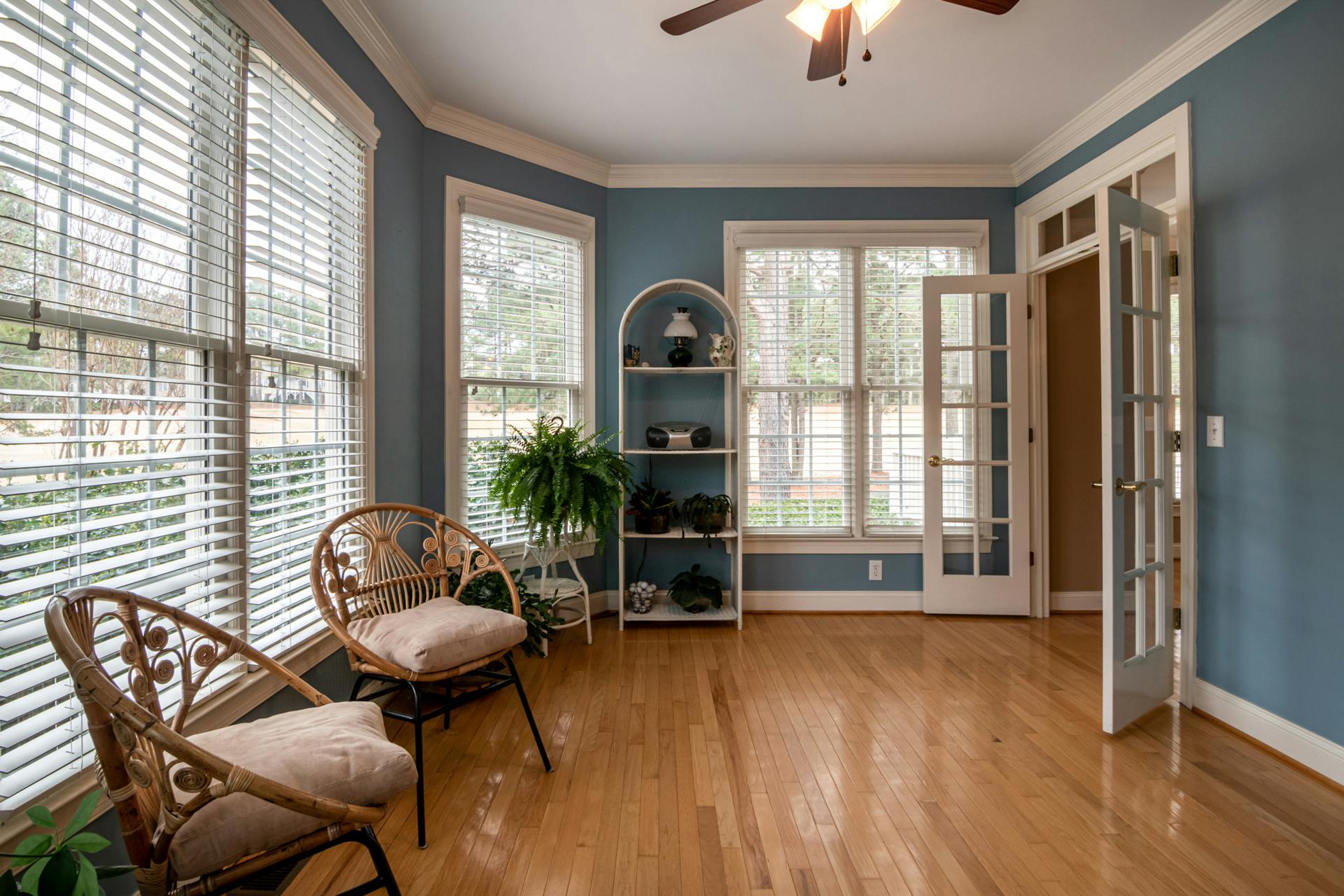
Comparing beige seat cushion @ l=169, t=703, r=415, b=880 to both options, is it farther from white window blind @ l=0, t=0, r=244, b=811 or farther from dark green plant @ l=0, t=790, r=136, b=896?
white window blind @ l=0, t=0, r=244, b=811

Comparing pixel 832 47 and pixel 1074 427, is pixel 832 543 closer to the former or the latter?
pixel 1074 427

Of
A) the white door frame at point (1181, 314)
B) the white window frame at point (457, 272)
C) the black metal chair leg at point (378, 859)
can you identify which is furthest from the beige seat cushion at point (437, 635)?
the white door frame at point (1181, 314)

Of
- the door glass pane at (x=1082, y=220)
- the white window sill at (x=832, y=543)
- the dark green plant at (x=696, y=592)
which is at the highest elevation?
the door glass pane at (x=1082, y=220)

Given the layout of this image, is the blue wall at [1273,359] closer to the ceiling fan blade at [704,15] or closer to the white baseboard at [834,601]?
the white baseboard at [834,601]

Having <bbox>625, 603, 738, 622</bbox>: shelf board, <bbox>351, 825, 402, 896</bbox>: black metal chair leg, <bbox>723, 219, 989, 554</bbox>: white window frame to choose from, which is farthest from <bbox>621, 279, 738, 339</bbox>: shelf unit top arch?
<bbox>351, 825, 402, 896</bbox>: black metal chair leg

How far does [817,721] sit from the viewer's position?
8.50ft

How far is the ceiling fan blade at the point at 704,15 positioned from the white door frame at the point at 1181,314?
1.58m

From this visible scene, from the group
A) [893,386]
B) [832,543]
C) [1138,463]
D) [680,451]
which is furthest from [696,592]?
[1138,463]

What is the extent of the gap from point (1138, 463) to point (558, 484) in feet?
8.16

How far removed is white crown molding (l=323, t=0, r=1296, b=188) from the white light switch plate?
4.79 feet

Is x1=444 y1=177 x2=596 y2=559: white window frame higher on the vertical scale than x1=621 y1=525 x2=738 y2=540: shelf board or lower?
higher

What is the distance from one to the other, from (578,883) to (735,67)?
10.1ft

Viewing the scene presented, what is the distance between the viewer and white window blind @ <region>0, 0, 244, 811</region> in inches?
47.4

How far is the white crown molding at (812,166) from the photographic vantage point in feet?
8.31
